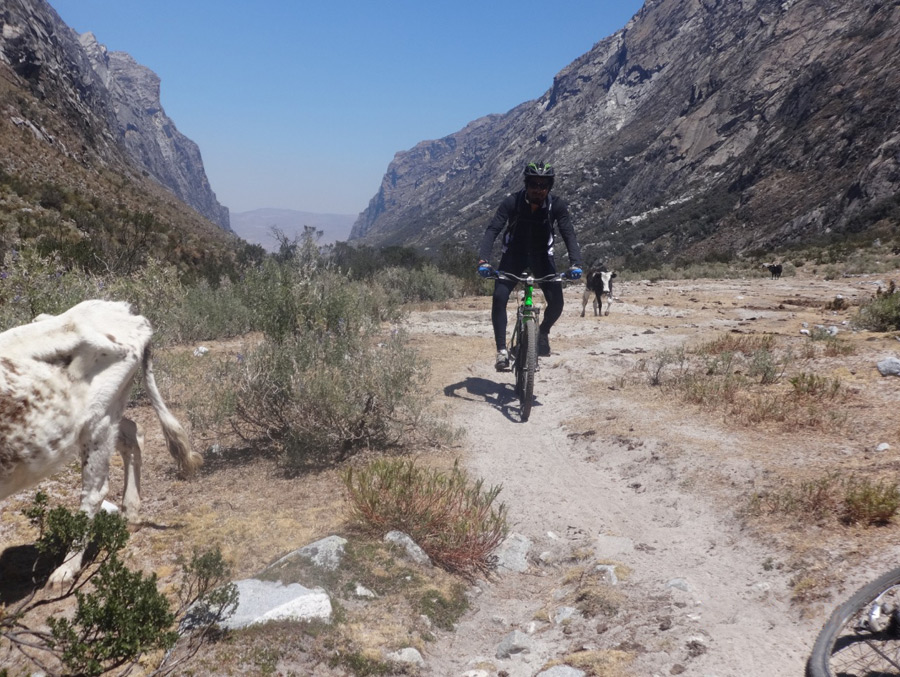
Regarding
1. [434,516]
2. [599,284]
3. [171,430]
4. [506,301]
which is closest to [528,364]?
[506,301]

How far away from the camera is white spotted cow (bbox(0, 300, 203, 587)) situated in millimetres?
2408

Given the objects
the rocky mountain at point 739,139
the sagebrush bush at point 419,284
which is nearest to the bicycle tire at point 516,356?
the sagebrush bush at point 419,284

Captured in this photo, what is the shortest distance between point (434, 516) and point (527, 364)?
234 centimetres

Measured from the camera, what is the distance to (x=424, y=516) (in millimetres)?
3146

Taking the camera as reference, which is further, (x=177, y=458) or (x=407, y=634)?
(x=177, y=458)

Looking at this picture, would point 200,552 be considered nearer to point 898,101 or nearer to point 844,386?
point 844,386

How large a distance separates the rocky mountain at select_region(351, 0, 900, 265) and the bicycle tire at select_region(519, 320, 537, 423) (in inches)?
1082

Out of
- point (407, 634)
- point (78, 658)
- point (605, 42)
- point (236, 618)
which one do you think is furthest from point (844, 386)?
point (605, 42)

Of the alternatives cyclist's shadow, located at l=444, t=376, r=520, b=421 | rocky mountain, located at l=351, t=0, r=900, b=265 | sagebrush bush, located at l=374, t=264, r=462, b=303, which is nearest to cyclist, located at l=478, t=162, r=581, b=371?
cyclist's shadow, located at l=444, t=376, r=520, b=421

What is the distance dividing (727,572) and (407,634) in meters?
1.55

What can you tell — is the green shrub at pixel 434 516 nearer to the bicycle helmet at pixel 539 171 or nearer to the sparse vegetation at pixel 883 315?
the bicycle helmet at pixel 539 171

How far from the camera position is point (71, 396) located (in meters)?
2.66

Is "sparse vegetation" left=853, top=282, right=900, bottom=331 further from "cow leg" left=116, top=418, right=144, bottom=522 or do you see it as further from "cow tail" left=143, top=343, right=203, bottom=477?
"cow leg" left=116, top=418, right=144, bottom=522

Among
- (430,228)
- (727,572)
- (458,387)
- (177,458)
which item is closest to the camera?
(727,572)
